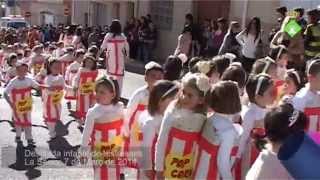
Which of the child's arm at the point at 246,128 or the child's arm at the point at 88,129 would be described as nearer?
the child's arm at the point at 246,128

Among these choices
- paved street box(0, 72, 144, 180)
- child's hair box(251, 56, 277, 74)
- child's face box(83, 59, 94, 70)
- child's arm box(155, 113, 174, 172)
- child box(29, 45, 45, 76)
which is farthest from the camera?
child box(29, 45, 45, 76)

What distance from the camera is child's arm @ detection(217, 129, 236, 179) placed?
14.3 ft

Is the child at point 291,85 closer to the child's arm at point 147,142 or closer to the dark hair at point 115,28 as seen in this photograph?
the child's arm at point 147,142

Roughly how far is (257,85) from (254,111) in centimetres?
22

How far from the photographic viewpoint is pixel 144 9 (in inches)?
962

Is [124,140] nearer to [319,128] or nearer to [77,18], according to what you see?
[319,128]

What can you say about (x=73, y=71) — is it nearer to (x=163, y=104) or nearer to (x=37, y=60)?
(x=37, y=60)

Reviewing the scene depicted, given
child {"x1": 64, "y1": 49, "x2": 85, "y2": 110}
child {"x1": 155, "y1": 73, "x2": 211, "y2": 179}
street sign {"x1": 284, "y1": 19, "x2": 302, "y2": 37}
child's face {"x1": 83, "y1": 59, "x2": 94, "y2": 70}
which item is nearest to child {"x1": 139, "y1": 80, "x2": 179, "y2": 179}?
child {"x1": 155, "y1": 73, "x2": 211, "y2": 179}

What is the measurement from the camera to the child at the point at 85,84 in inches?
414

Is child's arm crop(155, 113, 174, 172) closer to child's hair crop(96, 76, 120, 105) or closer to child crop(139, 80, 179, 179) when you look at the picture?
child crop(139, 80, 179, 179)

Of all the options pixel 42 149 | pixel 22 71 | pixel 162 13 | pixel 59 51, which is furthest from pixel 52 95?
pixel 162 13

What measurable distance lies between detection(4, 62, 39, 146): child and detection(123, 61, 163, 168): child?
12.2ft

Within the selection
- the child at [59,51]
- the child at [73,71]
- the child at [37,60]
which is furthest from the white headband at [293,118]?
the child at [59,51]

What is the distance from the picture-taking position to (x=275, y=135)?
3.57m
